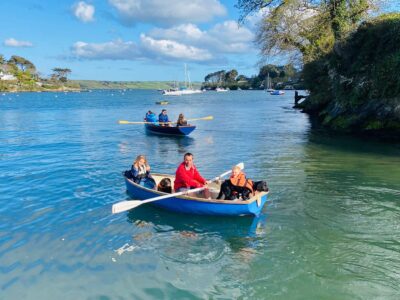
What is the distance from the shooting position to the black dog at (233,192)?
10914mm

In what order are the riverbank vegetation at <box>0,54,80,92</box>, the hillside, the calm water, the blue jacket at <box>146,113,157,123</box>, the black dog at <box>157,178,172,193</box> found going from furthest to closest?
the riverbank vegetation at <box>0,54,80,92</box> < the blue jacket at <box>146,113,157,123</box> < the hillside < the black dog at <box>157,178,172,193</box> < the calm water

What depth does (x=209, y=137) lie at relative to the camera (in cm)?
2953

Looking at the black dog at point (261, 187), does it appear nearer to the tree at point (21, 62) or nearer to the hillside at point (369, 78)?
the hillside at point (369, 78)

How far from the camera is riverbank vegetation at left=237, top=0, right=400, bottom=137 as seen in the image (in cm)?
2362

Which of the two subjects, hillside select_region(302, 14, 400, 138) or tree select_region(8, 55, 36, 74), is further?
tree select_region(8, 55, 36, 74)

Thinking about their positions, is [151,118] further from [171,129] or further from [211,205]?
[211,205]

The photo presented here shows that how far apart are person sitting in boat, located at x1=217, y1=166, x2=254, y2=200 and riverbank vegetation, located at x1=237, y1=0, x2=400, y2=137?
1582 cm

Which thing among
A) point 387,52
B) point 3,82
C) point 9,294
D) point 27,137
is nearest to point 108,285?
point 9,294

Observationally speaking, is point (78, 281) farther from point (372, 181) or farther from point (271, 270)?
point (372, 181)

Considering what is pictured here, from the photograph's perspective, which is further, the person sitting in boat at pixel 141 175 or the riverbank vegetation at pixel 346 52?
the riverbank vegetation at pixel 346 52

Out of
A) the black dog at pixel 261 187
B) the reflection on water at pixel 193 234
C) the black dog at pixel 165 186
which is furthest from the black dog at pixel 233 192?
the black dog at pixel 165 186

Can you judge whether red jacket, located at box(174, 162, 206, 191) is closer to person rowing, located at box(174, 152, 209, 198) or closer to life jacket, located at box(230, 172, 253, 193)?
person rowing, located at box(174, 152, 209, 198)

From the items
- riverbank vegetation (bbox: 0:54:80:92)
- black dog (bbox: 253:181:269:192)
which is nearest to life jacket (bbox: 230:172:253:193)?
black dog (bbox: 253:181:269:192)

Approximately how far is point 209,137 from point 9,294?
2266 centimetres
